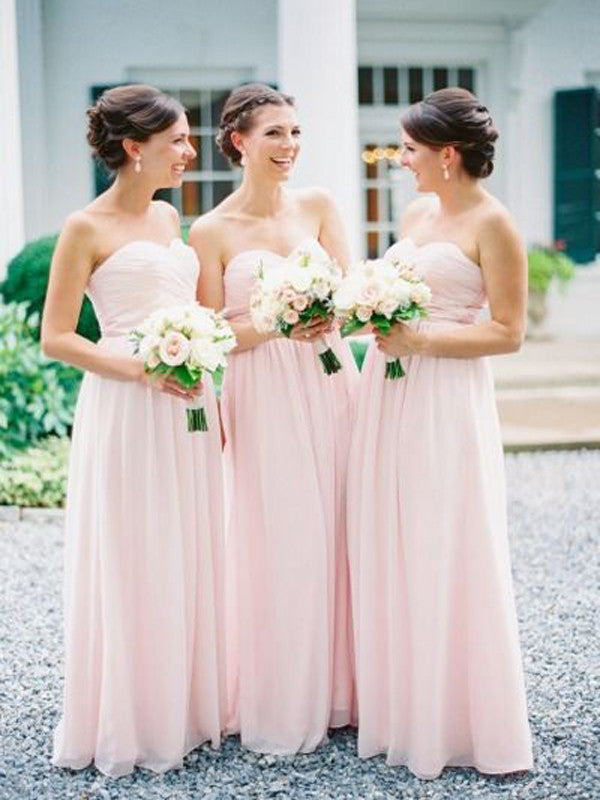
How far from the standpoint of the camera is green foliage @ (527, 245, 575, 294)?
13.4 metres

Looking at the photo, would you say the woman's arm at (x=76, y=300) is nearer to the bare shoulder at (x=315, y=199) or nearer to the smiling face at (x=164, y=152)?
the smiling face at (x=164, y=152)

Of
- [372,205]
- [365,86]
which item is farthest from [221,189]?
[365,86]

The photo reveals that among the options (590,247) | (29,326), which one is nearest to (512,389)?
(590,247)

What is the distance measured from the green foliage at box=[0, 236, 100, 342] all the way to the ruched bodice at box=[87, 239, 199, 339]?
500 centimetres

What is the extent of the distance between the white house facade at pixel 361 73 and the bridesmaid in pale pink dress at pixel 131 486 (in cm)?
694

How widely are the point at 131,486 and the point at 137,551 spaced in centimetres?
22

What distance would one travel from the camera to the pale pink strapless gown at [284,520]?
4023mm

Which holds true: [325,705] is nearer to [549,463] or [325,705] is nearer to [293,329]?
[293,329]

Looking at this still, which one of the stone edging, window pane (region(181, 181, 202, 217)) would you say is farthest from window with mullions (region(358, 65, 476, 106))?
the stone edging

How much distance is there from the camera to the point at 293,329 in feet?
12.2

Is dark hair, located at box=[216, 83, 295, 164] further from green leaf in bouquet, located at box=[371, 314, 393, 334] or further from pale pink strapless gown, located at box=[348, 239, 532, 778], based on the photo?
green leaf in bouquet, located at box=[371, 314, 393, 334]

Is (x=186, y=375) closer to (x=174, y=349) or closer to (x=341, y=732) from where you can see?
(x=174, y=349)

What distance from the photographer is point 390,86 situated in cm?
1387

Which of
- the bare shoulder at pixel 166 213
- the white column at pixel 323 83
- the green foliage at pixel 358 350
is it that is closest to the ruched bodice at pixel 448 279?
the bare shoulder at pixel 166 213
